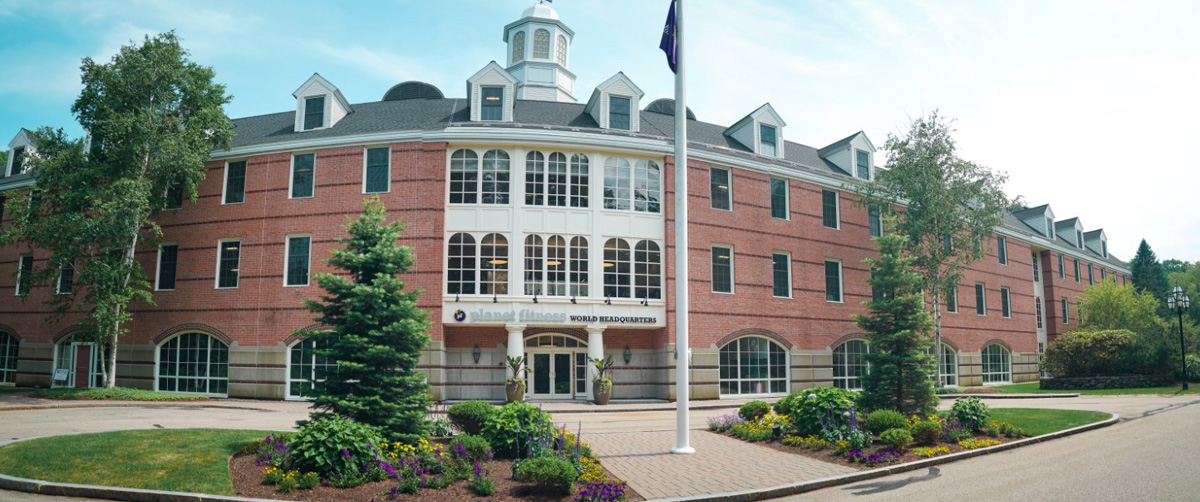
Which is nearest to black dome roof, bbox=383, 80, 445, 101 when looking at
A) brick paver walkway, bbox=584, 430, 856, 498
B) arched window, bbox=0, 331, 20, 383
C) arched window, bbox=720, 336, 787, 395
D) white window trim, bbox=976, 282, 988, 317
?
arched window, bbox=720, 336, 787, 395

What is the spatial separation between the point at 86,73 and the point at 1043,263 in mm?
53242

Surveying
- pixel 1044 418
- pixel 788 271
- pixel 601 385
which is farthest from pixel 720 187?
A: pixel 1044 418

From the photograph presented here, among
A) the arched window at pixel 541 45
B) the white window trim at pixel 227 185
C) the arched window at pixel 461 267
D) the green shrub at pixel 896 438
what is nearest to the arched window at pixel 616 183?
the arched window at pixel 461 267

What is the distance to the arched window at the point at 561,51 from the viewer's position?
37.7 metres

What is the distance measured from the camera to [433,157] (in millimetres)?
26031

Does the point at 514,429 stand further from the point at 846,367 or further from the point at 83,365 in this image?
the point at 83,365

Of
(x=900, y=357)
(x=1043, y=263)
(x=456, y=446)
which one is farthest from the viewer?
(x=1043, y=263)

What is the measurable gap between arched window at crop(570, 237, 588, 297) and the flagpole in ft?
40.6

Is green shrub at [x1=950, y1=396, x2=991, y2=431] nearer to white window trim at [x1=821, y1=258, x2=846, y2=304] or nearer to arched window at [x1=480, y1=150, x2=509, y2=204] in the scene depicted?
arched window at [x1=480, y1=150, x2=509, y2=204]

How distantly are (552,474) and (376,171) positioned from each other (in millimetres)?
19625

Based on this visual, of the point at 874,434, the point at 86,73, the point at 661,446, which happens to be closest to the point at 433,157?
the point at 86,73

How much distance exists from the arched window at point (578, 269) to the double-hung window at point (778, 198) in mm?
8887

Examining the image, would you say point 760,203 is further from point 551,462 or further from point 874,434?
point 551,462

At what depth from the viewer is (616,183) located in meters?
27.4
